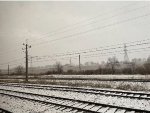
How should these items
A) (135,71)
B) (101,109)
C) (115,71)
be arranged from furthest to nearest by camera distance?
1. (115,71)
2. (135,71)
3. (101,109)

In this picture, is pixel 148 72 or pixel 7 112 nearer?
pixel 7 112

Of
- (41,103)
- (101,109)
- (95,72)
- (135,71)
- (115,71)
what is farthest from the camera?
(95,72)

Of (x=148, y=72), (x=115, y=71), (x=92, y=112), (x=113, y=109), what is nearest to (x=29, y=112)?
(x=92, y=112)

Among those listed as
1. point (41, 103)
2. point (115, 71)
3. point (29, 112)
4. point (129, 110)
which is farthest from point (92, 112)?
point (115, 71)

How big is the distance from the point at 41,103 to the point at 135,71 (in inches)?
1035

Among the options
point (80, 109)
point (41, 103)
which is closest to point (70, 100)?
point (41, 103)

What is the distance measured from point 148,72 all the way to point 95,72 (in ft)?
41.8

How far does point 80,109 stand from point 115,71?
30.9m

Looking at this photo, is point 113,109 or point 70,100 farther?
point 70,100

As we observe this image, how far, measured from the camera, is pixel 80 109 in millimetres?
8758

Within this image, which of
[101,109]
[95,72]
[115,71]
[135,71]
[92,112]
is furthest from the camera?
[95,72]

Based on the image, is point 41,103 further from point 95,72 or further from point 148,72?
point 95,72

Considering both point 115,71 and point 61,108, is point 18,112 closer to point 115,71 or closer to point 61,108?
point 61,108

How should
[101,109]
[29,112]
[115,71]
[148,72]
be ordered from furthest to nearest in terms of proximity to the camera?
[115,71]
[148,72]
[29,112]
[101,109]
